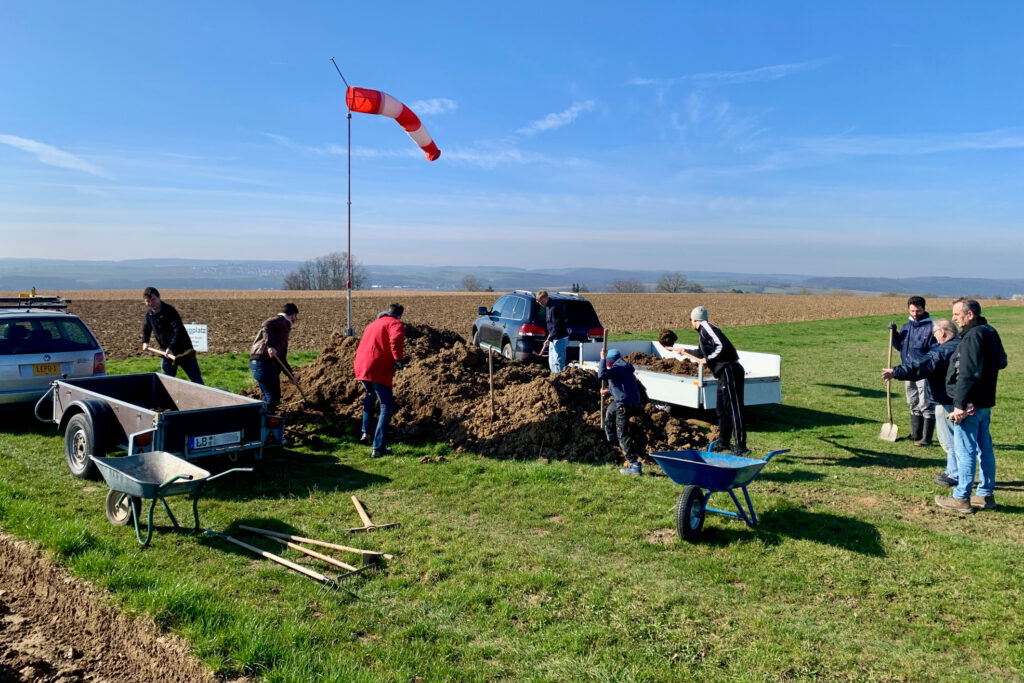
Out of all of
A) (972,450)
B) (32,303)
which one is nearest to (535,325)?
(972,450)

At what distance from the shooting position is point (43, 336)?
365 inches

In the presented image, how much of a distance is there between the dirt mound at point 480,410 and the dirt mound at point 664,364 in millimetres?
997

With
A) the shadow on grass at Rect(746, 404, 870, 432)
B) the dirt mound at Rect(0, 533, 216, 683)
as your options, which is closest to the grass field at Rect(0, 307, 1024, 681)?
the dirt mound at Rect(0, 533, 216, 683)

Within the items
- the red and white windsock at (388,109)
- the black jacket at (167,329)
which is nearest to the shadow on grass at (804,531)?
the black jacket at (167,329)

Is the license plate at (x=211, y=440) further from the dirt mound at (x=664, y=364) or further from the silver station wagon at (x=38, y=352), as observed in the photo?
the dirt mound at (x=664, y=364)

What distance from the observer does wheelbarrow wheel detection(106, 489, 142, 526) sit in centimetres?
570

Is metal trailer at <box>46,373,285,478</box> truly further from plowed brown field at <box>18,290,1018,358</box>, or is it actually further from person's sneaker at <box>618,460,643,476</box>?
plowed brown field at <box>18,290,1018,358</box>

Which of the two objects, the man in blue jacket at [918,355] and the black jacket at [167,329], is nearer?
the man in blue jacket at [918,355]

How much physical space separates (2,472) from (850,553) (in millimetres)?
8555

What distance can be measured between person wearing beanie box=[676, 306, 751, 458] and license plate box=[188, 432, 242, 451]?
543 centimetres

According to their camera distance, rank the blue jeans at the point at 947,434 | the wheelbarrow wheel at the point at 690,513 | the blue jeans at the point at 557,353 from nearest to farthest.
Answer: the wheelbarrow wheel at the point at 690,513 → the blue jeans at the point at 947,434 → the blue jeans at the point at 557,353

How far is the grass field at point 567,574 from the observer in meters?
3.79

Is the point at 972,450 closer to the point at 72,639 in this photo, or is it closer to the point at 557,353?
the point at 557,353

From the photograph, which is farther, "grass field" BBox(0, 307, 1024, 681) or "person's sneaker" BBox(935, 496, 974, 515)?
"person's sneaker" BBox(935, 496, 974, 515)
